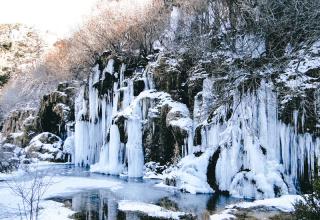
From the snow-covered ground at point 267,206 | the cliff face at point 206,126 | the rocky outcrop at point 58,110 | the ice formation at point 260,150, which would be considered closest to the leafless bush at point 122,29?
the cliff face at point 206,126

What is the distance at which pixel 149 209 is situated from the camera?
15719 mm

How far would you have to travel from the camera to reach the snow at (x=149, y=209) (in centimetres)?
1476

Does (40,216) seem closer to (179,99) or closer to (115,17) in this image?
(179,99)

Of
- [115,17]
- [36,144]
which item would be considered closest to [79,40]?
[115,17]

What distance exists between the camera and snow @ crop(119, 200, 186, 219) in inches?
581

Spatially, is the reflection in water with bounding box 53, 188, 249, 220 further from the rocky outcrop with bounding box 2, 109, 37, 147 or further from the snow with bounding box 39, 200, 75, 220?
the rocky outcrop with bounding box 2, 109, 37, 147

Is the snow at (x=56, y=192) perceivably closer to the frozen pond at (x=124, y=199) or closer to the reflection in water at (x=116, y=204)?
the frozen pond at (x=124, y=199)

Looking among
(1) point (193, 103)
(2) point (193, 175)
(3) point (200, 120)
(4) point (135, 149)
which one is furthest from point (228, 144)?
(4) point (135, 149)

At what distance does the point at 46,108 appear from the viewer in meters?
44.2

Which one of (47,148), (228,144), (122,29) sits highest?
(122,29)

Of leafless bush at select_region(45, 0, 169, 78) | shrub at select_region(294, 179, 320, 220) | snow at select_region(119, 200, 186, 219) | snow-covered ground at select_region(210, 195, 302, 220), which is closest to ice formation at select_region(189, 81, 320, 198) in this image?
snow-covered ground at select_region(210, 195, 302, 220)

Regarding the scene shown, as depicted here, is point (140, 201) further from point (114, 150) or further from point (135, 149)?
point (114, 150)

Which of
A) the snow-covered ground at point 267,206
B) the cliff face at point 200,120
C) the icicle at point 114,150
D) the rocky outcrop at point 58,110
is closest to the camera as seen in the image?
the snow-covered ground at point 267,206

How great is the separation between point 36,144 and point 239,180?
2531 cm
